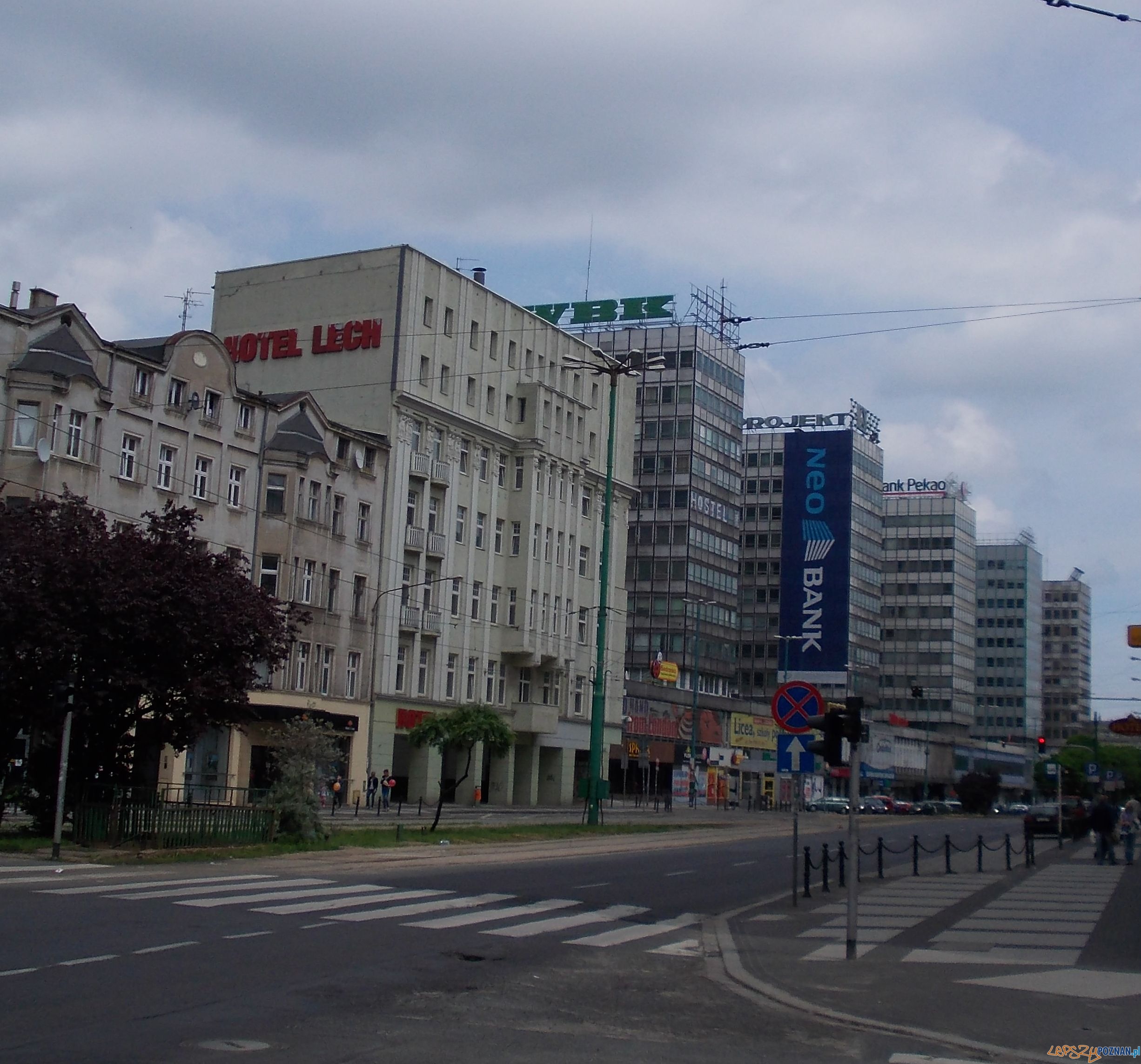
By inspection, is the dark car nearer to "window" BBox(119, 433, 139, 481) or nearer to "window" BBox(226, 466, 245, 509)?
"window" BBox(226, 466, 245, 509)

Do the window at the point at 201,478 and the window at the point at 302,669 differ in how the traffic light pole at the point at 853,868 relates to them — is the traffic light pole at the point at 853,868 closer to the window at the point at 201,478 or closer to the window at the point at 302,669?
the window at the point at 201,478

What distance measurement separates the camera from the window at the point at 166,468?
155 feet

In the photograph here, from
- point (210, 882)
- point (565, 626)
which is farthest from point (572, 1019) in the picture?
point (565, 626)

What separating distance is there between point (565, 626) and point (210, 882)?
50.1 m

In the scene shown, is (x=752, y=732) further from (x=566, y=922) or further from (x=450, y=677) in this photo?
(x=566, y=922)


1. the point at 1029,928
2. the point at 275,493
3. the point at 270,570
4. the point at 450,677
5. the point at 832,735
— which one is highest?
the point at 275,493

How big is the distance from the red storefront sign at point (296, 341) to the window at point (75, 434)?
17.4 metres

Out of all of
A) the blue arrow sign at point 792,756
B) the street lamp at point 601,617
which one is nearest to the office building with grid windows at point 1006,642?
the street lamp at point 601,617

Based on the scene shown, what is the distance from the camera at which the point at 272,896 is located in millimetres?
18969

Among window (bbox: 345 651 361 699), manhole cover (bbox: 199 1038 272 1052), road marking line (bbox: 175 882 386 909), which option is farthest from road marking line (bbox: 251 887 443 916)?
window (bbox: 345 651 361 699)

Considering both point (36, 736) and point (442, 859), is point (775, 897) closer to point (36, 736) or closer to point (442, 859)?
point (442, 859)

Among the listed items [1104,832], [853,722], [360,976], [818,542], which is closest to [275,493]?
[818,542]

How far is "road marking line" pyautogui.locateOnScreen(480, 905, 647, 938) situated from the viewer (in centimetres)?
1634

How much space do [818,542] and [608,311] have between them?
132ft
